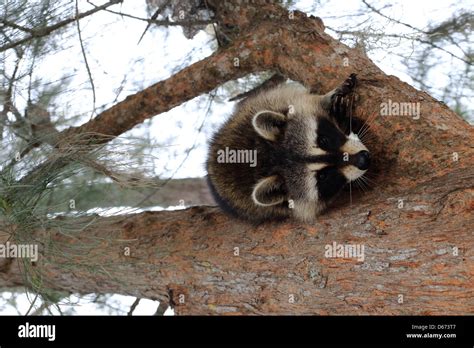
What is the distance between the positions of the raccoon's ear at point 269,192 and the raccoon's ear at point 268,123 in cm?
28

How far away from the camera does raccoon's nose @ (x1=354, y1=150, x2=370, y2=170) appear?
325 cm

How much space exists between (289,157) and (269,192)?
25cm

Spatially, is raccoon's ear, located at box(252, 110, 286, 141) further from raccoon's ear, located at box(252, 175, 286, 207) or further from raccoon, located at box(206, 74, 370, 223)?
raccoon's ear, located at box(252, 175, 286, 207)

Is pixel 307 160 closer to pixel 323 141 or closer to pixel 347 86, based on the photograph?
pixel 323 141

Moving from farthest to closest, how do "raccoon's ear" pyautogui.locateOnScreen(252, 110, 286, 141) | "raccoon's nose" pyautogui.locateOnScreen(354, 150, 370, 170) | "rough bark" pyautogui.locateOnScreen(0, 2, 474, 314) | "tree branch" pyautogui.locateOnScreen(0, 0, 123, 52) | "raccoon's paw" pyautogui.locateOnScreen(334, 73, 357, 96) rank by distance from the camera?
"tree branch" pyautogui.locateOnScreen(0, 0, 123, 52)
"raccoon's ear" pyautogui.locateOnScreen(252, 110, 286, 141)
"raccoon's paw" pyautogui.locateOnScreen(334, 73, 357, 96)
"raccoon's nose" pyautogui.locateOnScreen(354, 150, 370, 170)
"rough bark" pyautogui.locateOnScreen(0, 2, 474, 314)

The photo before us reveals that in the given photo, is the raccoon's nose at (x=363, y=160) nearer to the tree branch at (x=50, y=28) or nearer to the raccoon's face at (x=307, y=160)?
the raccoon's face at (x=307, y=160)

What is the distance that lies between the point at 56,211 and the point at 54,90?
41.0 inches

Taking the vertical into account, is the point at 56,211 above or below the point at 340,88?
below

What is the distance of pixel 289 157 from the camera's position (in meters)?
3.83

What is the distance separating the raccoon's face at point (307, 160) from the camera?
3.50 m

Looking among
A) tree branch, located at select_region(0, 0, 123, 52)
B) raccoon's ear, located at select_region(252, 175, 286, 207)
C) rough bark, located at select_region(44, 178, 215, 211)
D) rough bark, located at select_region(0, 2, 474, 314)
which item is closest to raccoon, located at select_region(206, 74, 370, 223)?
raccoon's ear, located at select_region(252, 175, 286, 207)

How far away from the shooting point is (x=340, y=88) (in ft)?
11.8

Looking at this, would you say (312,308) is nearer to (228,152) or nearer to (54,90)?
(228,152)
